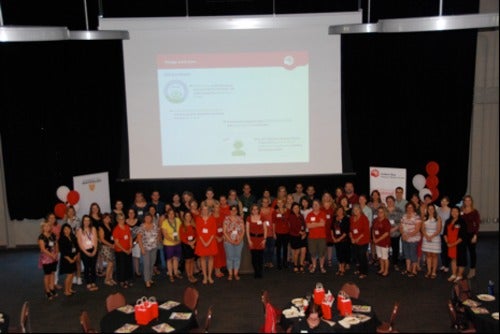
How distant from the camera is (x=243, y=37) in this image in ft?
30.9

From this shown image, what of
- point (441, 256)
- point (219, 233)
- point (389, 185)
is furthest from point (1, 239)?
point (441, 256)

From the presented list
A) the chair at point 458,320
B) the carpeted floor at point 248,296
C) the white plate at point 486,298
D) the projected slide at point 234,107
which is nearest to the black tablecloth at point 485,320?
the white plate at point 486,298

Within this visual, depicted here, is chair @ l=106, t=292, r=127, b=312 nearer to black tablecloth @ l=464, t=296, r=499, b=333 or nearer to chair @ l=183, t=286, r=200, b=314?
chair @ l=183, t=286, r=200, b=314

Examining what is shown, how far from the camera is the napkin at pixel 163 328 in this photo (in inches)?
234

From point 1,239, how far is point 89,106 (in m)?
3.41

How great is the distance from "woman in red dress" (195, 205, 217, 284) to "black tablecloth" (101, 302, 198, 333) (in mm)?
2206

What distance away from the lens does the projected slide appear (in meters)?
9.45

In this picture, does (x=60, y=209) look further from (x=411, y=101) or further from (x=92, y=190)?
(x=411, y=101)

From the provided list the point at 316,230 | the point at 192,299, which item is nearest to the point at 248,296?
the point at 316,230

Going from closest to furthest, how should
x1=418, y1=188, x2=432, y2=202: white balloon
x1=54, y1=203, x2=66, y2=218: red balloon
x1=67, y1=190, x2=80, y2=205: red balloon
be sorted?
x1=54, y1=203, x2=66, y2=218: red balloon, x1=67, y1=190, x2=80, y2=205: red balloon, x1=418, y1=188, x2=432, y2=202: white balloon

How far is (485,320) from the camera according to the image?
6109 mm

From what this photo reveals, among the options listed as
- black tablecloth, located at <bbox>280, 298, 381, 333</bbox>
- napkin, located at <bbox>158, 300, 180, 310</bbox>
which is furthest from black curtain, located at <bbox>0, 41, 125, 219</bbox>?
black tablecloth, located at <bbox>280, 298, 381, 333</bbox>

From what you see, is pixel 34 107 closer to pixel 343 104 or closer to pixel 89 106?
pixel 89 106

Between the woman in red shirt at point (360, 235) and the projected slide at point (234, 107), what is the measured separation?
4.93 ft
